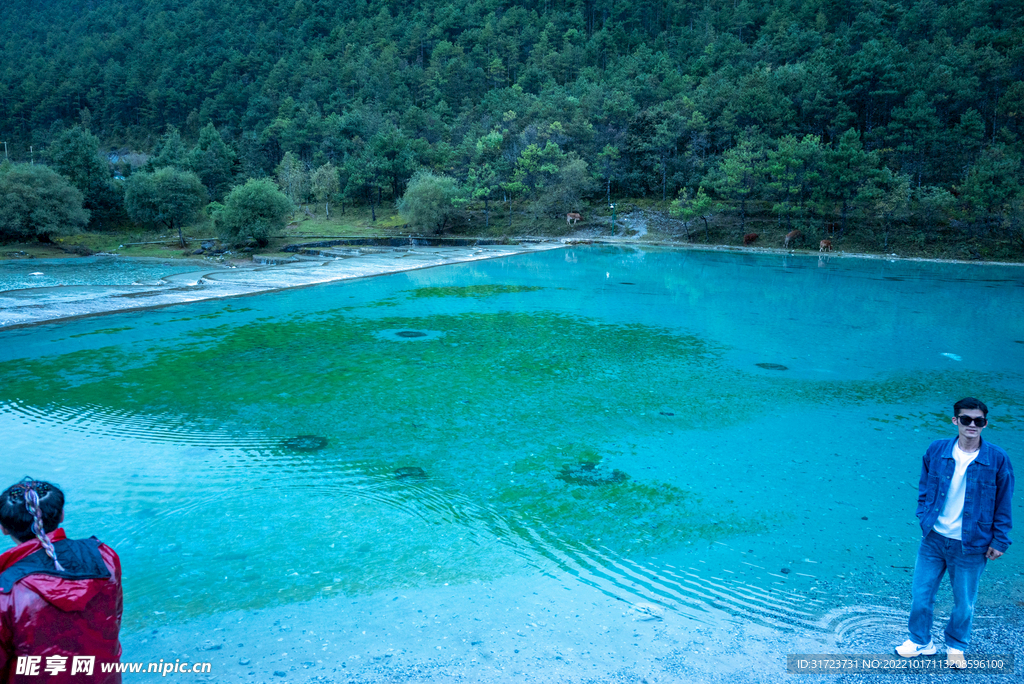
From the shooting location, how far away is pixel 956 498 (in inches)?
163

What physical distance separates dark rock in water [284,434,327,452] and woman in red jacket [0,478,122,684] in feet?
22.2

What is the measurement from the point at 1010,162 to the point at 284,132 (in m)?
67.0

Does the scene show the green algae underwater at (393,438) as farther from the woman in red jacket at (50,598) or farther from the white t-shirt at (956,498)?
the woman in red jacket at (50,598)

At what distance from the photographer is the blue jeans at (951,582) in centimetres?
418

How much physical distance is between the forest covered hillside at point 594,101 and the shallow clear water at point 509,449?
2403 cm

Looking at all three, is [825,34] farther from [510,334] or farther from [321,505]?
[321,505]

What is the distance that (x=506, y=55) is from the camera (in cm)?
9300

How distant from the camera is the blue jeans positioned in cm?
418

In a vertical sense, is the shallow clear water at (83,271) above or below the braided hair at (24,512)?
below

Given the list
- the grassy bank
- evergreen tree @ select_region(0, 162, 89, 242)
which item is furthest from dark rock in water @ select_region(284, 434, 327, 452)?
evergreen tree @ select_region(0, 162, 89, 242)

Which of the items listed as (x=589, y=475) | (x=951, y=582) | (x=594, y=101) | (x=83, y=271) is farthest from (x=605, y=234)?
(x=951, y=582)

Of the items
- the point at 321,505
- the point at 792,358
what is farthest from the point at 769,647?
the point at 792,358

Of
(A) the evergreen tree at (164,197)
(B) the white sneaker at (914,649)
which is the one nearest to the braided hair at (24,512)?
(B) the white sneaker at (914,649)

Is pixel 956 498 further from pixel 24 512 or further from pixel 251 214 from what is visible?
pixel 251 214
